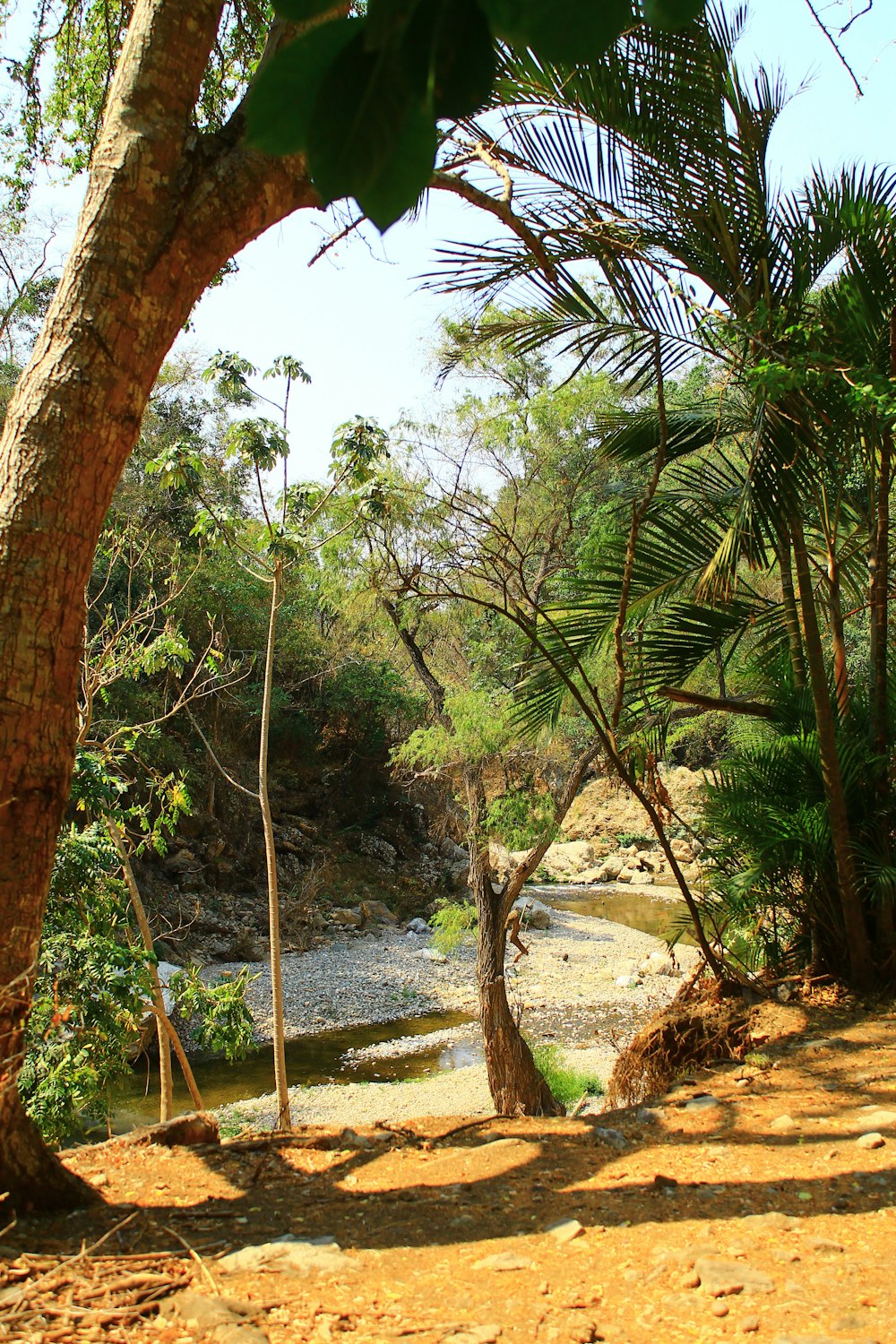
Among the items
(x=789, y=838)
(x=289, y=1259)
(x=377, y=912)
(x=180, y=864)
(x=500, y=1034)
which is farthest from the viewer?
(x=377, y=912)

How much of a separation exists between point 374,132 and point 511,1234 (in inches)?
99.0

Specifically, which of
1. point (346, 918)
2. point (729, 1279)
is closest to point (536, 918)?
point (346, 918)

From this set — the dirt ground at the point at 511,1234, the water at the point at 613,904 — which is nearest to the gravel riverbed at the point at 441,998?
the water at the point at 613,904

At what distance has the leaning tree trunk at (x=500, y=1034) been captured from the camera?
24.9 feet

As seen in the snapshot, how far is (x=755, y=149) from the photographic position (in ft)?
13.2

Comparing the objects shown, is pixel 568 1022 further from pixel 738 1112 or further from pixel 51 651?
pixel 51 651

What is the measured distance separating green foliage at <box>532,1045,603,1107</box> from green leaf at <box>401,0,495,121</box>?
28.3ft

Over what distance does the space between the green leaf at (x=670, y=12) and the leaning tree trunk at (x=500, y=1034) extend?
762 cm

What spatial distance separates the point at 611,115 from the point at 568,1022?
10.0 meters

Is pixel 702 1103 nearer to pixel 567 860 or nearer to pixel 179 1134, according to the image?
pixel 179 1134

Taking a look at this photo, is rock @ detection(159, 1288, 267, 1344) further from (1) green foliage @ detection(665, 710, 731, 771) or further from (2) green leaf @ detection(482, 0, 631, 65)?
(1) green foliage @ detection(665, 710, 731, 771)

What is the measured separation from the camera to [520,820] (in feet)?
27.5

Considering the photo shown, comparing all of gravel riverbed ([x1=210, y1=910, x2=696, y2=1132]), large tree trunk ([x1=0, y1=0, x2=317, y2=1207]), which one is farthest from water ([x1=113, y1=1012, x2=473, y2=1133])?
large tree trunk ([x1=0, y1=0, x2=317, y2=1207])

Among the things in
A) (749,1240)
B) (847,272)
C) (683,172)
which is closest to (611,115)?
(683,172)
